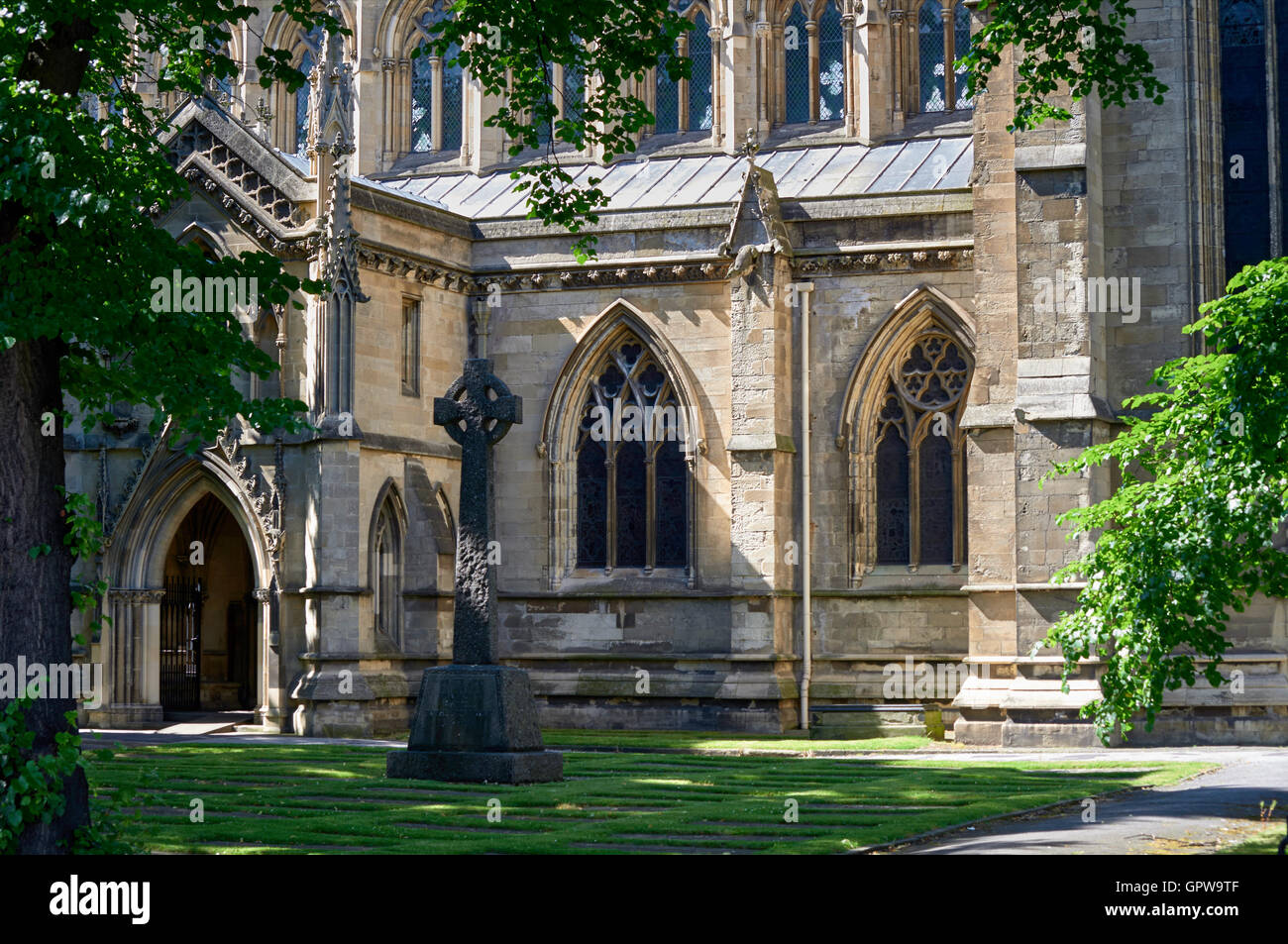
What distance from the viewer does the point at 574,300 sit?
3095cm

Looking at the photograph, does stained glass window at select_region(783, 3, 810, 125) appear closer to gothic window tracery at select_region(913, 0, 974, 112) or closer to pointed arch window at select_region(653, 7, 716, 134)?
pointed arch window at select_region(653, 7, 716, 134)

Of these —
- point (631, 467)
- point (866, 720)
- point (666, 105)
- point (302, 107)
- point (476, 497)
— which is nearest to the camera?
point (476, 497)

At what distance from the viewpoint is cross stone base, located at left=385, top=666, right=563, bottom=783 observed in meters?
18.4

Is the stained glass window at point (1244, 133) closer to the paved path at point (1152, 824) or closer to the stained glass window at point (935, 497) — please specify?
the stained glass window at point (935, 497)

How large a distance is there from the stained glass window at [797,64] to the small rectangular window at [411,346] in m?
8.23

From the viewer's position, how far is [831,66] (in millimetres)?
33719

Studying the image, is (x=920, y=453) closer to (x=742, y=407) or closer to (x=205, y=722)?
(x=742, y=407)

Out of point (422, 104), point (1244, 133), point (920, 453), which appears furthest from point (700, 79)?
point (1244, 133)

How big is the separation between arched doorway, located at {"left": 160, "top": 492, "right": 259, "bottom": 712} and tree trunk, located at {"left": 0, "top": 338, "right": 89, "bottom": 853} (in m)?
19.2

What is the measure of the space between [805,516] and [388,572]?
266 inches

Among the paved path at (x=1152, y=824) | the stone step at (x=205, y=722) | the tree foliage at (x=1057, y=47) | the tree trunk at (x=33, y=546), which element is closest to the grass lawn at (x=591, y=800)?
the paved path at (x=1152, y=824)

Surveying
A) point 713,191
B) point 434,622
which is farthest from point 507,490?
point 713,191

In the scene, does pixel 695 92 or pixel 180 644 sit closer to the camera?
pixel 180 644

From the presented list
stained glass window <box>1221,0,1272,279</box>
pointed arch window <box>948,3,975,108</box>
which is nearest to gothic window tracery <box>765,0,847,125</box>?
pointed arch window <box>948,3,975,108</box>
